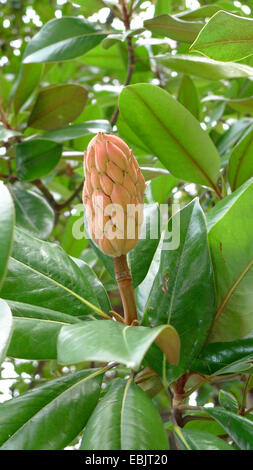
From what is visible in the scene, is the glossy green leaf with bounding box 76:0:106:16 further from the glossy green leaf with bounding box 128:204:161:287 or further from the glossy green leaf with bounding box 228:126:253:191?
the glossy green leaf with bounding box 128:204:161:287

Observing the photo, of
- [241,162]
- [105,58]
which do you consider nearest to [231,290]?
[241,162]

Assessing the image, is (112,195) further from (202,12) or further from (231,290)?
(202,12)

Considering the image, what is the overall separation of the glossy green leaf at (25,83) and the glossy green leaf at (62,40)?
191mm

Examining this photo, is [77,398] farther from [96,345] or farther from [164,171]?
[164,171]

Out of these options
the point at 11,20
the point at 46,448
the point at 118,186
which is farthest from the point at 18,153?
the point at 11,20

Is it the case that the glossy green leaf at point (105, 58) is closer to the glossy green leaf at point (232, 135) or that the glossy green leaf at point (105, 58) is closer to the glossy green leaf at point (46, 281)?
the glossy green leaf at point (232, 135)

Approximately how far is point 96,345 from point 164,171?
0.70 metres

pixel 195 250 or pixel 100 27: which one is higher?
pixel 100 27

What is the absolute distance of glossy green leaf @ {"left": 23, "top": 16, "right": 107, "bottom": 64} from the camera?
4.25 ft

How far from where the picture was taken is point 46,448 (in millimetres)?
646

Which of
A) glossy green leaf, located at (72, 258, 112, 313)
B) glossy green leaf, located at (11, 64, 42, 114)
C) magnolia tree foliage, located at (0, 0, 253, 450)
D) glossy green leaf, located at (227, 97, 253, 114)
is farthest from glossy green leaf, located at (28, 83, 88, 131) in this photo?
glossy green leaf, located at (72, 258, 112, 313)

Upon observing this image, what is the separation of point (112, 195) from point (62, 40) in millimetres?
797

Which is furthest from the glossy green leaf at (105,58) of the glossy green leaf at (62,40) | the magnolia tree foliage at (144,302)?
the magnolia tree foliage at (144,302)

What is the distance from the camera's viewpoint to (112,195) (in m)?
0.66
